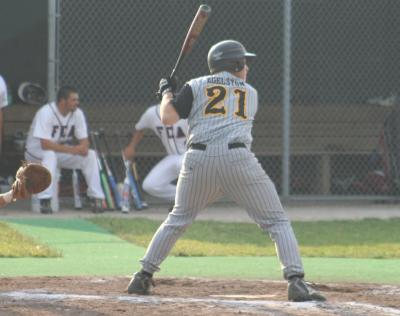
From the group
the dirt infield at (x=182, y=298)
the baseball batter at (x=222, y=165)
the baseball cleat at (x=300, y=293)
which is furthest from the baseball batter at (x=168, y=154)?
the baseball cleat at (x=300, y=293)

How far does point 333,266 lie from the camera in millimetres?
8508

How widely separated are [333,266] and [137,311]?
→ 118 inches

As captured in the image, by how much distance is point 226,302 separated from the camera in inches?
246

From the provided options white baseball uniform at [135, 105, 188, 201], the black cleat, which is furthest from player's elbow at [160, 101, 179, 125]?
the black cleat

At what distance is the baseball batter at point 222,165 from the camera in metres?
6.42

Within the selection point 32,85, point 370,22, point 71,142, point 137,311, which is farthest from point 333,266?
point 370,22

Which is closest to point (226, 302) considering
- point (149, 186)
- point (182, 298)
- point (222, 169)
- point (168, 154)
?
point (182, 298)

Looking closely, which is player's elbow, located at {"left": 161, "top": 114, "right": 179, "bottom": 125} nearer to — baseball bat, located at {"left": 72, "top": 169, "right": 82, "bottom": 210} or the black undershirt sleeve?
the black undershirt sleeve

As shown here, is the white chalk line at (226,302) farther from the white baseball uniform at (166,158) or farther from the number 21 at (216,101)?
the white baseball uniform at (166,158)

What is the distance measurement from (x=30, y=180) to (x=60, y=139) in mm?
6222

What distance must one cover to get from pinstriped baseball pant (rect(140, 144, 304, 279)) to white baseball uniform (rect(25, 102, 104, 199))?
5894 mm

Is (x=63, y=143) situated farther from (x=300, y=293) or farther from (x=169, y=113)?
(x=300, y=293)

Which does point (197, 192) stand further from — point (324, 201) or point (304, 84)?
point (304, 84)

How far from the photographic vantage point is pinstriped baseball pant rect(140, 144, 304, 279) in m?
6.40
